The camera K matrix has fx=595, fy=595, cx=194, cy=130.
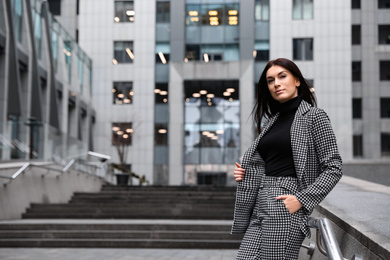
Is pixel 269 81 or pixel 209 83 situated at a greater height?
pixel 209 83

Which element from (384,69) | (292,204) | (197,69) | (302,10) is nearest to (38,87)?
(197,69)

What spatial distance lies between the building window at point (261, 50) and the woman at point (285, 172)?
38858mm

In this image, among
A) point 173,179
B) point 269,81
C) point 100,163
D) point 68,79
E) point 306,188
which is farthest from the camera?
point 173,179

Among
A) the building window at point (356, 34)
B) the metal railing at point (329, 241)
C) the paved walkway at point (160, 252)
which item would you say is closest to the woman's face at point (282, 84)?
the metal railing at point (329, 241)

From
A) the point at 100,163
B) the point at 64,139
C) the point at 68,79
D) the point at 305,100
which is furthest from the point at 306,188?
the point at 68,79

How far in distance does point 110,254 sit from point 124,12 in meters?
34.6

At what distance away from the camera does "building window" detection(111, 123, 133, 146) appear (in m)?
41.2

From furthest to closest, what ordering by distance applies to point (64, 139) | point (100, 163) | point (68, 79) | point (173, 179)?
1. point (173, 179)
2. point (68, 79)
3. point (100, 163)
4. point (64, 139)

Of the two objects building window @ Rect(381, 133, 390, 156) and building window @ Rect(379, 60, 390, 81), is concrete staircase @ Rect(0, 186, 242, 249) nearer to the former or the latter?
building window @ Rect(381, 133, 390, 156)

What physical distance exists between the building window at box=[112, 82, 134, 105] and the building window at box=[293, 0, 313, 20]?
12685mm

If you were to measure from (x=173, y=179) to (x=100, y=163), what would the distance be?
15048 mm

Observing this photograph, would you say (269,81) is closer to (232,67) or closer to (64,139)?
(64,139)

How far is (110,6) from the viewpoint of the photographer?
43031 millimetres

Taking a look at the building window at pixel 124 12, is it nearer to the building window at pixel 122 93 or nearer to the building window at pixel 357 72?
the building window at pixel 122 93
